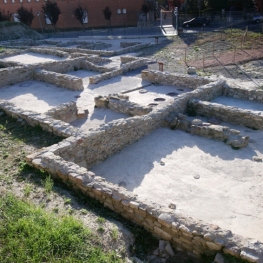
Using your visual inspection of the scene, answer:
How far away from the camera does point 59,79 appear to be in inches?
627

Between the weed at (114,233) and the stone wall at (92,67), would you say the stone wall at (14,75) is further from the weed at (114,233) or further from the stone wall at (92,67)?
the weed at (114,233)

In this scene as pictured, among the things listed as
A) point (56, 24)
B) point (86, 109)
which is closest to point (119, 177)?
point (86, 109)

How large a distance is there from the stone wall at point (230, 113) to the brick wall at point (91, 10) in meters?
34.3

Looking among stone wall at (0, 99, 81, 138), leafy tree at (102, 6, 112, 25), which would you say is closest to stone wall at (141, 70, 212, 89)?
stone wall at (0, 99, 81, 138)

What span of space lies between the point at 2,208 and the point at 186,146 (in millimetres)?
5995

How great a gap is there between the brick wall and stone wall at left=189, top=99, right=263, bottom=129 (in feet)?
112

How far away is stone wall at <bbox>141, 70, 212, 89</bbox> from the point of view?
1501cm

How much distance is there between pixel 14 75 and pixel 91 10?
102 feet

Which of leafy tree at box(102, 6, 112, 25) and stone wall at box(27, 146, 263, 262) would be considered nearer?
stone wall at box(27, 146, 263, 262)

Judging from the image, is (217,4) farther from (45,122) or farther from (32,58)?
(45,122)

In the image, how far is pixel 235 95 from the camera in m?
14.0

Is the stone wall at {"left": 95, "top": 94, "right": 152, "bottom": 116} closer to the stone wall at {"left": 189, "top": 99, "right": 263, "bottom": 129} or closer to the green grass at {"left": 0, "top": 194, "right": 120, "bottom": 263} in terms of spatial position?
the stone wall at {"left": 189, "top": 99, "right": 263, "bottom": 129}

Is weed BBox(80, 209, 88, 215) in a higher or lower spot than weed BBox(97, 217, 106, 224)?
higher

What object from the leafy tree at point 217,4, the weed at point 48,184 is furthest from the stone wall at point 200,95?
the leafy tree at point 217,4
